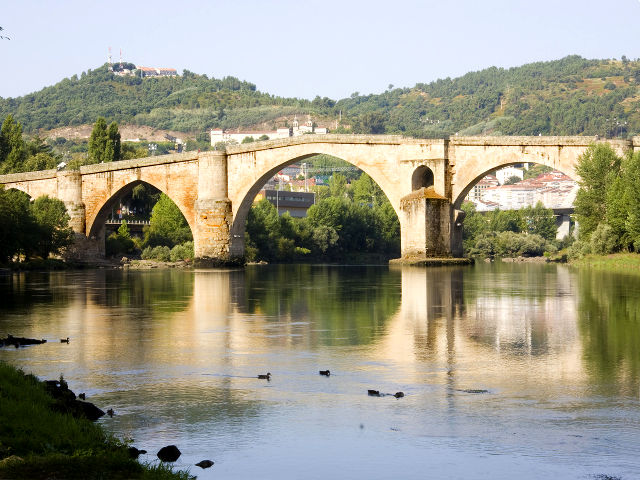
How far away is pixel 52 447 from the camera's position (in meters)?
9.09

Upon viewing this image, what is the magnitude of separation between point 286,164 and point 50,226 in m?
13.4

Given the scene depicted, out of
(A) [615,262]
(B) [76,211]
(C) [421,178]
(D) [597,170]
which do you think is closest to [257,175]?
(C) [421,178]

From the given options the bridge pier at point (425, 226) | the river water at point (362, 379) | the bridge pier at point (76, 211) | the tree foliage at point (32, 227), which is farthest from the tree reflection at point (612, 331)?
the bridge pier at point (76, 211)

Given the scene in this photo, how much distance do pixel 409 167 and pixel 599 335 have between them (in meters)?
32.2

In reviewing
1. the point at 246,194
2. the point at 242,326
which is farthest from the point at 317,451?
the point at 246,194

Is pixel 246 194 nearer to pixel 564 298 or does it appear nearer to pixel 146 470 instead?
pixel 564 298

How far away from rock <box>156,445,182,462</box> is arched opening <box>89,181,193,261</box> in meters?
51.1

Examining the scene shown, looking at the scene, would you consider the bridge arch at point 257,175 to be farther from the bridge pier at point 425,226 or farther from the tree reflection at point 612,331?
the tree reflection at point 612,331

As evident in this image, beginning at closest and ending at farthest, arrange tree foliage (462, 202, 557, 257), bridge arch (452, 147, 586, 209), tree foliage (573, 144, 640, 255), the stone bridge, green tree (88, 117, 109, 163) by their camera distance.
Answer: tree foliage (573, 144, 640, 255) < bridge arch (452, 147, 586, 209) < the stone bridge < green tree (88, 117, 109, 163) < tree foliage (462, 202, 557, 257)

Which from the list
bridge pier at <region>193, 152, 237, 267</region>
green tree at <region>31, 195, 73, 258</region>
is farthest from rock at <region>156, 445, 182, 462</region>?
bridge pier at <region>193, 152, 237, 267</region>

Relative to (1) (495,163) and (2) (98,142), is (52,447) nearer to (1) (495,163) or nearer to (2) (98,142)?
(1) (495,163)

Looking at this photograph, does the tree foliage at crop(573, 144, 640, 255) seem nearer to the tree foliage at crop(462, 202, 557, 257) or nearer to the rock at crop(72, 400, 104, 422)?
the tree foliage at crop(462, 202, 557, 257)

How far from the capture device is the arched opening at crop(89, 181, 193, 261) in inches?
2452

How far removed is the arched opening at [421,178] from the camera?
5091cm
